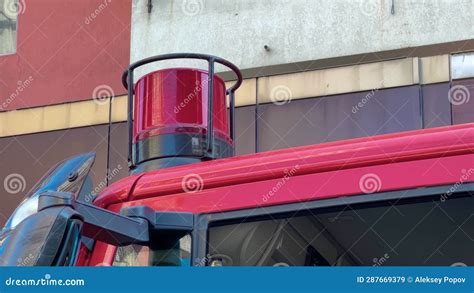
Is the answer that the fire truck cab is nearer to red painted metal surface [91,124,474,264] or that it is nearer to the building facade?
red painted metal surface [91,124,474,264]

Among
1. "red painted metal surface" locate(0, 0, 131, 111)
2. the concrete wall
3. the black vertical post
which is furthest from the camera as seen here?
"red painted metal surface" locate(0, 0, 131, 111)

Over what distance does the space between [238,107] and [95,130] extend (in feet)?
7.35

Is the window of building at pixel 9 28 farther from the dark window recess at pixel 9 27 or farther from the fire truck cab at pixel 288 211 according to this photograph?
the fire truck cab at pixel 288 211

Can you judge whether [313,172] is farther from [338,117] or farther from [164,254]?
[338,117]

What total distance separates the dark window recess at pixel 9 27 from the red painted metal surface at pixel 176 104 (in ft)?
33.8

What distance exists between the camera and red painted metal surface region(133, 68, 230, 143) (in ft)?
11.0

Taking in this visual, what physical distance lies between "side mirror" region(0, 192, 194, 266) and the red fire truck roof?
14 centimetres

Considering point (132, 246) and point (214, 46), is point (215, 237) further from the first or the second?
point (214, 46)

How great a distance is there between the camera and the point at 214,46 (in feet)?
40.9

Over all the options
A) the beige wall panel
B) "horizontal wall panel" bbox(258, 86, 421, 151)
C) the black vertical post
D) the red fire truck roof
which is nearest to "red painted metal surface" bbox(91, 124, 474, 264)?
the red fire truck roof

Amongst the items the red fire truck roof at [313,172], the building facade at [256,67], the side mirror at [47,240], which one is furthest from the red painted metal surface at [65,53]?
the side mirror at [47,240]

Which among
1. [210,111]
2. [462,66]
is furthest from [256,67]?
[210,111]

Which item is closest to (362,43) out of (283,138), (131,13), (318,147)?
(283,138)

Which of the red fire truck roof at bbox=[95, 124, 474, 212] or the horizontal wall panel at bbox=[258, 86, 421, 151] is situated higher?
the horizontal wall panel at bbox=[258, 86, 421, 151]
